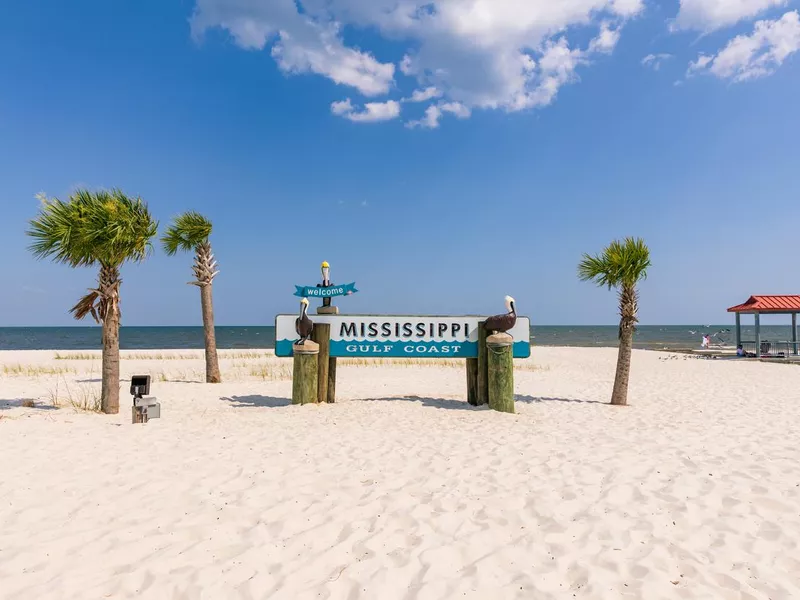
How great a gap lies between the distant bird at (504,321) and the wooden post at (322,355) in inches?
140

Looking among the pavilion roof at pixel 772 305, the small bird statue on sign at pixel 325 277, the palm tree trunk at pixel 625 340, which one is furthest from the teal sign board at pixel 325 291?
the pavilion roof at pixel 772 305

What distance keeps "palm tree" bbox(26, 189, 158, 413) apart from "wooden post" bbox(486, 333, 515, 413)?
293 inches

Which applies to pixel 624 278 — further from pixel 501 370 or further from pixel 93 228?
pixel 93 228

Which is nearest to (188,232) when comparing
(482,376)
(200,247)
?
(200,247)

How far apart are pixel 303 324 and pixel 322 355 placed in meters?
0.83

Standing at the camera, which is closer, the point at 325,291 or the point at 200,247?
the point at 325,291

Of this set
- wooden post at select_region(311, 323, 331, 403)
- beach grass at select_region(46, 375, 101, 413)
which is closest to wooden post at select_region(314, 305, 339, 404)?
wooden post at select_region(311, 323, 331, 403)

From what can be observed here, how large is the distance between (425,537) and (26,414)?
8.92 meters

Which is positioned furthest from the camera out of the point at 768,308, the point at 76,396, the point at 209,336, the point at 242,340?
the point at 242,340

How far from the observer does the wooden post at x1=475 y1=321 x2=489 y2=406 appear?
10289 mm

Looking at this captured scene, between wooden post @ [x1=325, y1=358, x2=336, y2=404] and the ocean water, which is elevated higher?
wooden post @ [x1=325, y1=358, x2=336, y2=404]

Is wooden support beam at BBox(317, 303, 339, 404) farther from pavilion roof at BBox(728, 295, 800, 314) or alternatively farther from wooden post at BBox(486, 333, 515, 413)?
pavilion roof at BBox(728, 295, 800, 314)

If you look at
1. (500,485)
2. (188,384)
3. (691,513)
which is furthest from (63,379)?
(691,513)

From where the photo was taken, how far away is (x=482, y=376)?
33.8 ft
